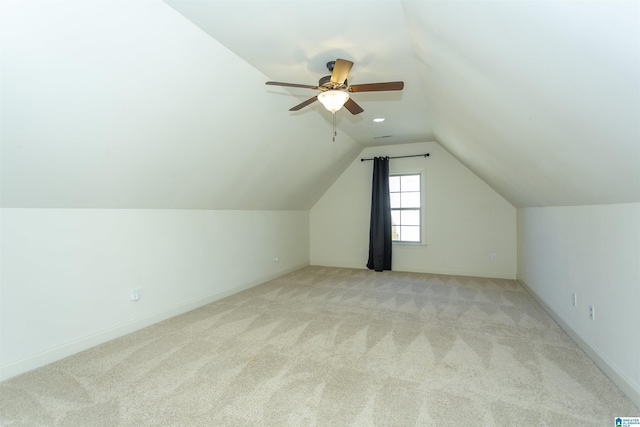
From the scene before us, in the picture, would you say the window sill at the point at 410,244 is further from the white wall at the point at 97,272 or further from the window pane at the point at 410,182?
the white wall at the point at 97,272

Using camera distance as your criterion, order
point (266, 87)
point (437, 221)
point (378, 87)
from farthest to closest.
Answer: point (437, 221) → point (266, 87) → point (378, 87)

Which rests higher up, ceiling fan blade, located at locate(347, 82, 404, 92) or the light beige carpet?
ceiling fan blade, located at locate(347, 82, 404, 92)

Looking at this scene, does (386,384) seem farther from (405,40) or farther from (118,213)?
(118,213)

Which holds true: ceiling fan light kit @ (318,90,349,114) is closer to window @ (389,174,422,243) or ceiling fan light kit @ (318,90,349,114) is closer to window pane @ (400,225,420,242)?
window @ (389,174,422,243)

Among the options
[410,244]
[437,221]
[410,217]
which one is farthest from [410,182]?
[410,244]

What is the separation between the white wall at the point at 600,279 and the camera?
1929 mm

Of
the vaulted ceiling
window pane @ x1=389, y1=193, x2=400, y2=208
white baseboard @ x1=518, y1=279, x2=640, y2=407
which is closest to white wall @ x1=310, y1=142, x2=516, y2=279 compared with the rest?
window pane @ x1=389, y1=193, x2=400, y2=208

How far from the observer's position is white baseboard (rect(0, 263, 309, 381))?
2.25 metres

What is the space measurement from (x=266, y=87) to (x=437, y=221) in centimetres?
416

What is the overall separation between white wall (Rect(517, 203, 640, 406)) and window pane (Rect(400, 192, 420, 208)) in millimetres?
2472

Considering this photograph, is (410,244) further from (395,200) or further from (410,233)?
(395,200)

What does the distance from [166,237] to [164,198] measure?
0.47 metres

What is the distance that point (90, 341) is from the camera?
8.86 ft

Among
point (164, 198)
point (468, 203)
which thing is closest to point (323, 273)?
point (468, 203)
